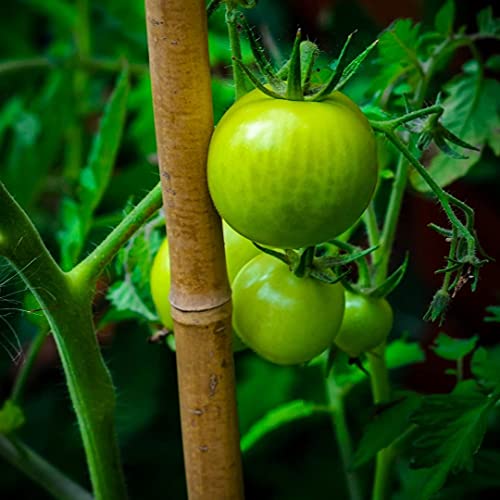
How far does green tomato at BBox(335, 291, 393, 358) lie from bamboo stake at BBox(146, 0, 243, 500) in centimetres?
7

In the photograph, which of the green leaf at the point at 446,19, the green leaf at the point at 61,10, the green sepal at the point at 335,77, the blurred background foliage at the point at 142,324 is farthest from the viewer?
the green leaf at the point at 61,10

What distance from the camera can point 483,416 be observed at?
17.6 inches

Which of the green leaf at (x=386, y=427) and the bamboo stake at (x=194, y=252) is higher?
the bamboo stake at (x=194, y=252)

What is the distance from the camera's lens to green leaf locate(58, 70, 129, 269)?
623mm

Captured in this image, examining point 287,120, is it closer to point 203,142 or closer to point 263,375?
point 203,142

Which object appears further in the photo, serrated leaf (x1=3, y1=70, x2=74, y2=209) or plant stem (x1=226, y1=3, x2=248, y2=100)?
serrated leaf (x1=3, y1=70, x2=74, y2=209)

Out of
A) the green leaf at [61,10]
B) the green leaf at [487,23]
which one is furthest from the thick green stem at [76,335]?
the green leaf at [61,10]

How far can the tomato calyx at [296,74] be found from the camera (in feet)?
1.06

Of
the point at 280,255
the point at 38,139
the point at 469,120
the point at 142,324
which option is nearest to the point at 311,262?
the point at 280,255

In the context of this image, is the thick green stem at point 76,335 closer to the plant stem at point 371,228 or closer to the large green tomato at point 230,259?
the large green tomato at point 230,259

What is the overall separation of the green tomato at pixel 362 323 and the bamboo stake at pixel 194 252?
2.9 inches

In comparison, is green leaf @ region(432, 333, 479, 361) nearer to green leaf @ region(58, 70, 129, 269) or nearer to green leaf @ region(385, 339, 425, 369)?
green leaf @ region(385, 339, 425, 369)

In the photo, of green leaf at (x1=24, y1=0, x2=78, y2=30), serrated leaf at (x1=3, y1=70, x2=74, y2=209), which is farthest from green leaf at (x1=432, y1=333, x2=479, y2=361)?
green leaf at (x1=24, y1=0, x2=78, y2=30)

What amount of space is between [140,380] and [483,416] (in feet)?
2.14
